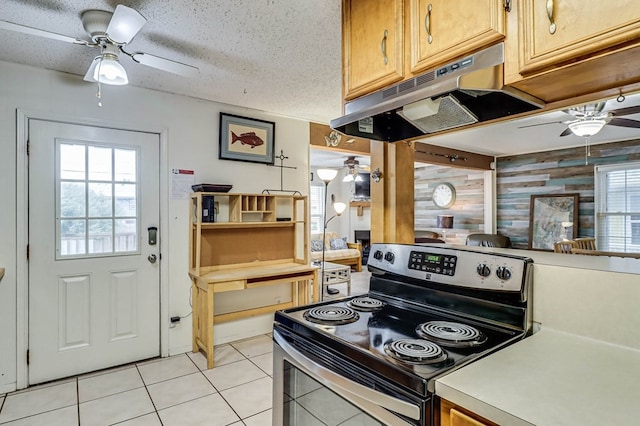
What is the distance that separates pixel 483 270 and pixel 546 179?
5.42 meters

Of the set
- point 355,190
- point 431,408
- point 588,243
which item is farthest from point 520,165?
point 431,408

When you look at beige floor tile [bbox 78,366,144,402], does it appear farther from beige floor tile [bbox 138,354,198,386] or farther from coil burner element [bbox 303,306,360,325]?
coil burner element [bbox 303,306,360,325]

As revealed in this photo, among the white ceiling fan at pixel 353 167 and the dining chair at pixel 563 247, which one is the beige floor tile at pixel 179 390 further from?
the white ceiling fan at pixel 353 167

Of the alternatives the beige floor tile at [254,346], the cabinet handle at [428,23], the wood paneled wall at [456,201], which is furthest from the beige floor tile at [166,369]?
the wood paneled wall at [456,201]

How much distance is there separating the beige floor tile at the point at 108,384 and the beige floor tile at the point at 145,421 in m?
0.43

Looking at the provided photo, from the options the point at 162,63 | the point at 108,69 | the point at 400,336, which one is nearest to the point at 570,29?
the point at 400,336

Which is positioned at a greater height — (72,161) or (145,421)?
(72,161)

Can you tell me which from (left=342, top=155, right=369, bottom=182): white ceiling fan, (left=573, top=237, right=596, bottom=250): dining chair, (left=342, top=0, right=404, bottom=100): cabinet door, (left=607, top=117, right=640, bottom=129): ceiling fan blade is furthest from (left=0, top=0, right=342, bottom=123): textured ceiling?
(left=342, top=155, right=369, bottom=182): white ceiling fan

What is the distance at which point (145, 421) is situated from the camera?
2.13 meters

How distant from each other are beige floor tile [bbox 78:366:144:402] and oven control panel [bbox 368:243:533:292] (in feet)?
6.91

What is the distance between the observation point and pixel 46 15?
181 cm

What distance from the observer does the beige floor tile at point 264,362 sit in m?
2.82

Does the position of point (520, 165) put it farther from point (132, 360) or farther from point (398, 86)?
point (132, 360)

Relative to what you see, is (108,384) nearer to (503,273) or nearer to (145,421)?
(145,421)
